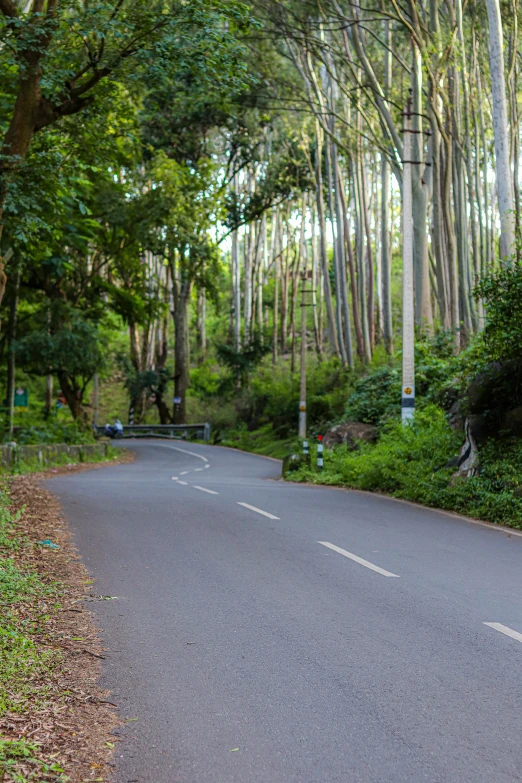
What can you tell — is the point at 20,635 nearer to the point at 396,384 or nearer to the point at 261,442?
the point at 396,384

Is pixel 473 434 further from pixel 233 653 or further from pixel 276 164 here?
pixel 276 164

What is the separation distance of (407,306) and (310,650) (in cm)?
1630

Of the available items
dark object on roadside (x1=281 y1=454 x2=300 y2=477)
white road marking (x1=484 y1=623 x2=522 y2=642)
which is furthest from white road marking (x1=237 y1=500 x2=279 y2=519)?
dark object on roadside (x1=281 y1=454 x2=300 y2=477)

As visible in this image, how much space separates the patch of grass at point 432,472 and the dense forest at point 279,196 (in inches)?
2.5

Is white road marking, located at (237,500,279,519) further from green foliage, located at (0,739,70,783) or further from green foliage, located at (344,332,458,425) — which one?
green foliage, located at (344,332,458,425)

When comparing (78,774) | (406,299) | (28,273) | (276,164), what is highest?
(276,164)

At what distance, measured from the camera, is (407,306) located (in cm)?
2156

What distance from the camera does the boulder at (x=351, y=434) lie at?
25.8 metres

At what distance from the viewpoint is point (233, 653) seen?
6.03m

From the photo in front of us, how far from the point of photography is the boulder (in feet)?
84.7

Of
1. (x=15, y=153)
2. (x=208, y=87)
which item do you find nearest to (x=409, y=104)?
(x=208, y=87)

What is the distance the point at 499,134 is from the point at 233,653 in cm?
1517

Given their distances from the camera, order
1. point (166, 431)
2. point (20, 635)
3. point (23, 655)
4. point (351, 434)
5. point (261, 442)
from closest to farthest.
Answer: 1. point (23, 655)
2. point (20, 635)
3. point (351, 434)
4. point (261, 442)
5. point (166, 431)

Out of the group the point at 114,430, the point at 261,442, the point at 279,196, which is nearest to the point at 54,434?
the point at 261,442
